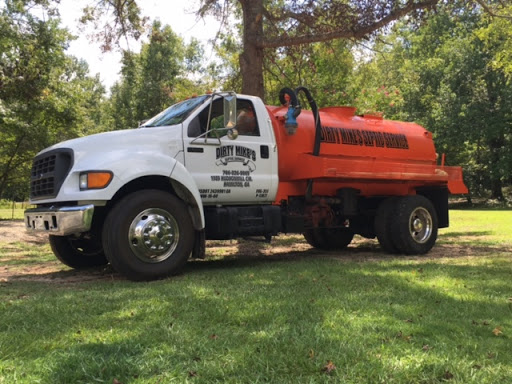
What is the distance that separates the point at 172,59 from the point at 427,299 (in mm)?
33065

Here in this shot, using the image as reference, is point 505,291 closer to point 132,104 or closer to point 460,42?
point 132,104

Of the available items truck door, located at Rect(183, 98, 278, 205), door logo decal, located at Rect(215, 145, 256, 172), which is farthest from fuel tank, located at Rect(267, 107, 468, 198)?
door logo decal, located at Rect(215, 145, 256, 172)

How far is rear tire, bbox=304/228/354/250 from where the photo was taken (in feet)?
32.2

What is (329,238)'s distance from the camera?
9859 mm

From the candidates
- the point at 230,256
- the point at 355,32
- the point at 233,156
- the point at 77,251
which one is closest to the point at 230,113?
the point at 233,156

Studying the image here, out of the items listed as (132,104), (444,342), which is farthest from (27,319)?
(132,104)

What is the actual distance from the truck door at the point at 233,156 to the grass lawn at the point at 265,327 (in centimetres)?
123

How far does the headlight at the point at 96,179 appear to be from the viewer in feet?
18.3

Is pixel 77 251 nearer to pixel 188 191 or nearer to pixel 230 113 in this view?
pixel 188 191

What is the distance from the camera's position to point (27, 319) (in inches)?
147

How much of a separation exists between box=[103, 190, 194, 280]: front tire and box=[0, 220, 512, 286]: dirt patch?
659 millimetres

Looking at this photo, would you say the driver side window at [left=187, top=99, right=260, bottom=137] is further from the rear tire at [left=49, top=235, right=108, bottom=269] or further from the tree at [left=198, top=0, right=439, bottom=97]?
the tree at [left=198, top=0, right=439, bottom=97]

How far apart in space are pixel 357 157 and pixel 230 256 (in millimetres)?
2954

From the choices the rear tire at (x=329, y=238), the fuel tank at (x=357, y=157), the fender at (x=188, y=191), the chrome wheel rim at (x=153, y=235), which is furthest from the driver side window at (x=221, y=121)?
the rear tire at (x=329, y=238)
